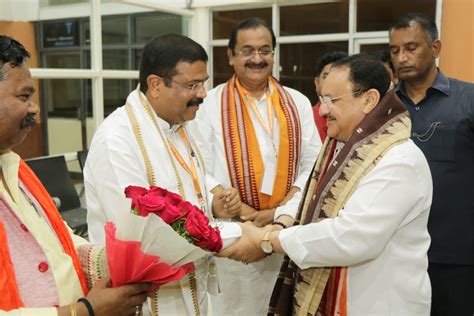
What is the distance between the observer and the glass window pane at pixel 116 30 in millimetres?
5925

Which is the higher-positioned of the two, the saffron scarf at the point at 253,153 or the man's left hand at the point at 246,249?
the saffron scarf at the point at 253,153

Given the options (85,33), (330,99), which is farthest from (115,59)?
(330,99)

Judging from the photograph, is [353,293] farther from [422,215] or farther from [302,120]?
[302,120]

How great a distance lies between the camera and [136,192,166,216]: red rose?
135cm

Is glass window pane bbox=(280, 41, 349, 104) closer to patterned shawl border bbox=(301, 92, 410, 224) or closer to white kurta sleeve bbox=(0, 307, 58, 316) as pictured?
patterned shawl border bbox=(301, 92, 410, 224)

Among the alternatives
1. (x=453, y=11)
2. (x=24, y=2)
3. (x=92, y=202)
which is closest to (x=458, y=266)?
(x=92, y=202)

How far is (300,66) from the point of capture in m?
6.50

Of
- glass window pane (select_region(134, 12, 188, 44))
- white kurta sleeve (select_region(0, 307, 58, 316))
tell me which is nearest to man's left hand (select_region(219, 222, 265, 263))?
white kurta sleeve (select_region(0, 307, 58, 316))

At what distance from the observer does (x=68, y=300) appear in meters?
1.36

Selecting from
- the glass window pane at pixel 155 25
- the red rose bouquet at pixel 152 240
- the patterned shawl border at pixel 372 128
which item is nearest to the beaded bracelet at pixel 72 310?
the red rose bouquet at pixel 152 240

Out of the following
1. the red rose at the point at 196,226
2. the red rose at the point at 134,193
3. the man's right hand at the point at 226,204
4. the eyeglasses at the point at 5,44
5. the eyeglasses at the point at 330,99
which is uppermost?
the eyeglasses at the point at 5,44

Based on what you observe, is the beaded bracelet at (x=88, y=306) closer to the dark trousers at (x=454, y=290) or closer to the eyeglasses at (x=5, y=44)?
the eyeglasses at (x=5, y=44)

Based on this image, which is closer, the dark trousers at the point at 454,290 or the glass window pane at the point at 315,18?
the dark trousers at the point at 454,290

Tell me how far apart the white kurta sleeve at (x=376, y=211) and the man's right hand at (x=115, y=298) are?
2.49ft
